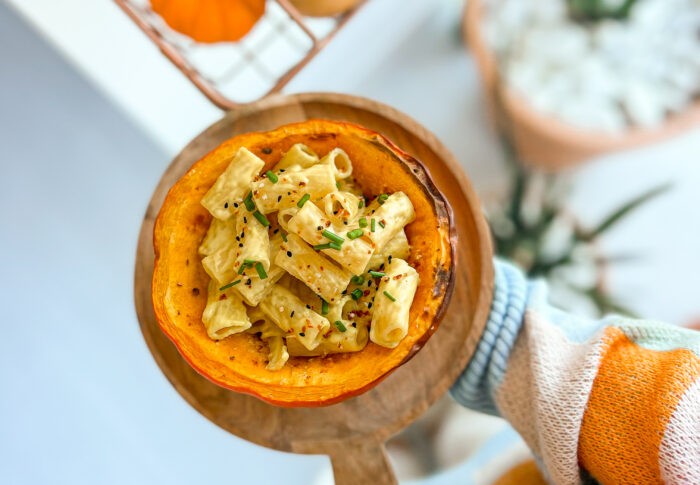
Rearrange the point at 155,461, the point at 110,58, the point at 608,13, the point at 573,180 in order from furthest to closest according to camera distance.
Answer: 1. the point at 573,180
2. the point at 608,13
3. the point at 155,461
4. the point at 110,58

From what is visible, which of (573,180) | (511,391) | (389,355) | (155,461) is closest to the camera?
(389,355)

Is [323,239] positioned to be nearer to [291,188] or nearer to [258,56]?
[291,188]

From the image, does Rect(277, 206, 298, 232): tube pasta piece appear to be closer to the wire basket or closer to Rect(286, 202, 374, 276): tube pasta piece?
Rect(286, 202, 374, 276): tube pasta piece

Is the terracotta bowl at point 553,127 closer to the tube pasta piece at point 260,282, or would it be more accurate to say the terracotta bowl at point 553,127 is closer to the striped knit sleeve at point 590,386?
the striped knit sleeve at point 590,386

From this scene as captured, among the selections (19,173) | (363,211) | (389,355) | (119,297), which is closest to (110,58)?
(19,173)

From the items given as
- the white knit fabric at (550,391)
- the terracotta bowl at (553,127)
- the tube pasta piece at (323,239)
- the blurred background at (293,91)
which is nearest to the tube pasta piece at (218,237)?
the tube pasta piece at (323,239)

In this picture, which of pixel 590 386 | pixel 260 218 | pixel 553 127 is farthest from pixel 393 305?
pixel 553 127

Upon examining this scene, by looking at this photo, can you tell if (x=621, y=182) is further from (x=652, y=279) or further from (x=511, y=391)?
(x=511, y=391)

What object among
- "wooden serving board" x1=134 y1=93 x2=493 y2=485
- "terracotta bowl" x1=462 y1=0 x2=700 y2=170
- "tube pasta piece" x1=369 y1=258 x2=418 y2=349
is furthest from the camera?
"terracotta bowl" x1=462 y1=0 x2=700 y2=170

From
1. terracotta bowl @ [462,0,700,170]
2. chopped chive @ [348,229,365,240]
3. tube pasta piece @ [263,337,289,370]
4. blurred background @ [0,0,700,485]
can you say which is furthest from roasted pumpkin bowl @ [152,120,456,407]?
terracotta bowl @ [462,0,700,170]
